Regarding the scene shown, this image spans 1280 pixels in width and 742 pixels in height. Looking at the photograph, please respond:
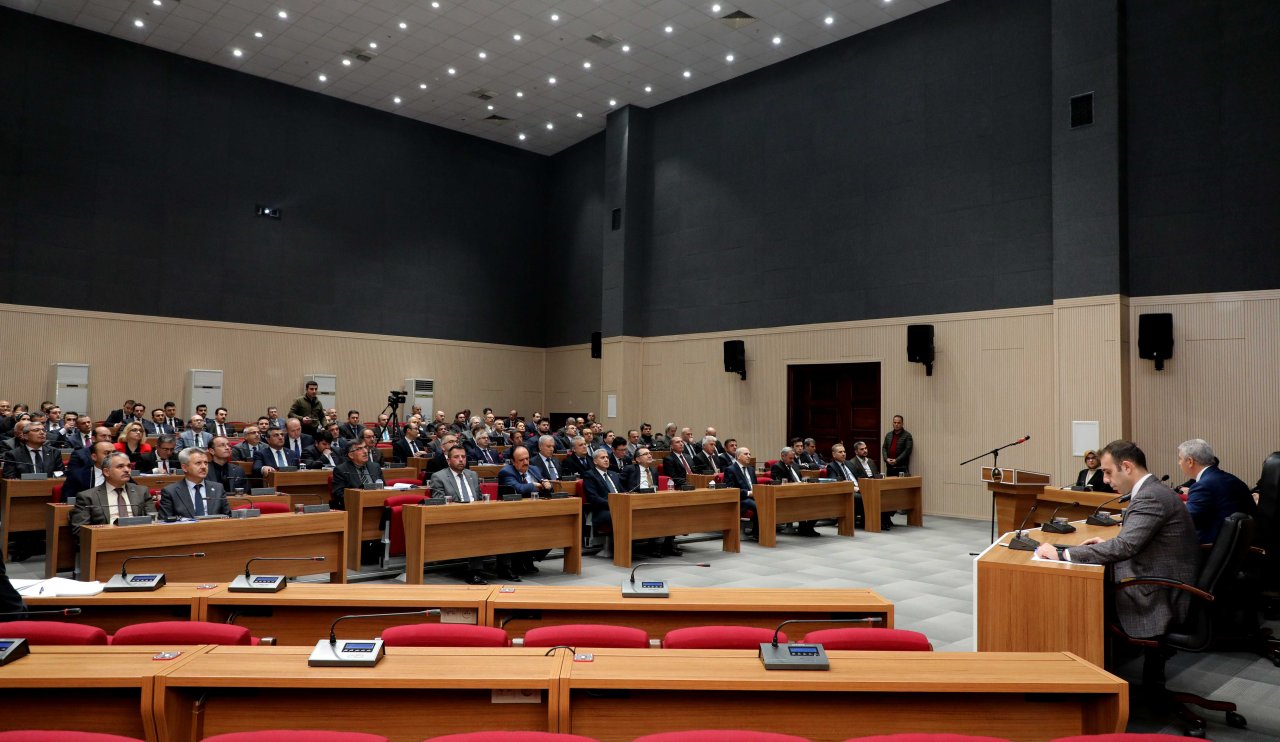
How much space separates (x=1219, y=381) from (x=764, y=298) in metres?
6.75

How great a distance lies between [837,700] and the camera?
7.13 feet

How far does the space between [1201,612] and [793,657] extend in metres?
2.51

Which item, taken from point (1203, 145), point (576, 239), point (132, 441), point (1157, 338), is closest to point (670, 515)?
point (132, 441)

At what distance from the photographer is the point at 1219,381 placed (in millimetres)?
9133

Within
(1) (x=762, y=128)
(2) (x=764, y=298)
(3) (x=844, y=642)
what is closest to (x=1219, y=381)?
(2) (x=764, y=298)

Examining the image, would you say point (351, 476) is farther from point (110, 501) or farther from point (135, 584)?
point (135, 584)

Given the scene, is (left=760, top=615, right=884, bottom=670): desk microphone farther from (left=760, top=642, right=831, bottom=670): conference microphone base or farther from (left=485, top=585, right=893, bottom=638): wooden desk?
(left=485, top=585, right=893, bottom=638): wooden desk

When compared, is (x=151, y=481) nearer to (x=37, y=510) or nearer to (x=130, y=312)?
(x=37, y=510)

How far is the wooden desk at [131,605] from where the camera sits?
10.4 feet

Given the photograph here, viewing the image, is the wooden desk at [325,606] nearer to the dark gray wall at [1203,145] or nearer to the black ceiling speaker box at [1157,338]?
the black ceiling speaker box at [1157,338]

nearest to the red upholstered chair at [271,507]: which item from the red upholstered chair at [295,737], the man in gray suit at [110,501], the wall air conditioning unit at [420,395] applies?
the man in gray suit at [110,501]

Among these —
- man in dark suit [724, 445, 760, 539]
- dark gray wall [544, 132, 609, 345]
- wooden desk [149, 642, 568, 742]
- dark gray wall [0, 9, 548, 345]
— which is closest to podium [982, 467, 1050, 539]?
man in dark suit [724, 445, 760, 539]

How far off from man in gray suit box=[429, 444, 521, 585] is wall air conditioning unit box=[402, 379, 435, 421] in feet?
32.3

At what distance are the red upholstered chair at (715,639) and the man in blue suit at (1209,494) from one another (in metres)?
3.41
